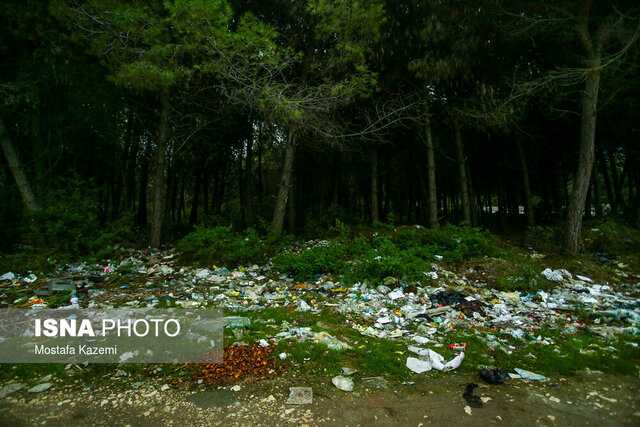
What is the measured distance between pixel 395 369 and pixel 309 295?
258 cm

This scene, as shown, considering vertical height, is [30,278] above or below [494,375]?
above

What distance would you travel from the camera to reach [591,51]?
306 inches

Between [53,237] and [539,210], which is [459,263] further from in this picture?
[539,210]

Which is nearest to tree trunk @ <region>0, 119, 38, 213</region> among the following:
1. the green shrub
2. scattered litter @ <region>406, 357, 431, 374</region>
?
the green shrub

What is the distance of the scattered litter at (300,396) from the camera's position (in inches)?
116

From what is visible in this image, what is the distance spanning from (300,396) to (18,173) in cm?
930

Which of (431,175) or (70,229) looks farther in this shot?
(431,175)

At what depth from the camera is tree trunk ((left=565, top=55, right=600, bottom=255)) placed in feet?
26.3

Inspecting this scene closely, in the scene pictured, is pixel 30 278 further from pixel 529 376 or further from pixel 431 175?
pixel 431 175

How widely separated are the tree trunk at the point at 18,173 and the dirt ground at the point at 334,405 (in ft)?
24.3

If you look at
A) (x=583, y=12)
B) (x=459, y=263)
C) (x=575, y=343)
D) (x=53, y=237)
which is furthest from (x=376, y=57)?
(x=53, y=237)

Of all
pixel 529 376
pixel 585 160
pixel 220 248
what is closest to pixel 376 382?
pixel 529 376

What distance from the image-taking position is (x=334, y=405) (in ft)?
9.54

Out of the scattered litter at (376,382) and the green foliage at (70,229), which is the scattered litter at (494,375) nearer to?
the scattered litter at (376,382)
